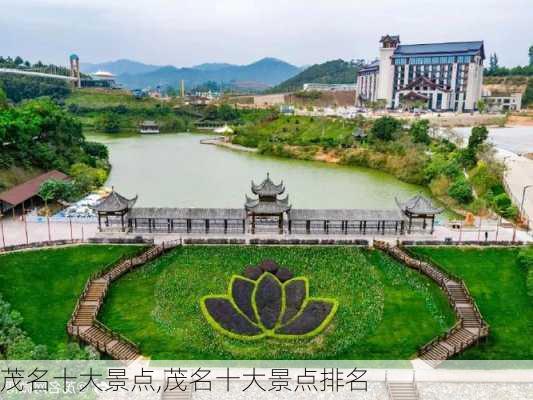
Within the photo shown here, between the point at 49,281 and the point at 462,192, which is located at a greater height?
the point at 462,192

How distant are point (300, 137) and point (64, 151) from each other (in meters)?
43.1

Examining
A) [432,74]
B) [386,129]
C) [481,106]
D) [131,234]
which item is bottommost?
[131,234]

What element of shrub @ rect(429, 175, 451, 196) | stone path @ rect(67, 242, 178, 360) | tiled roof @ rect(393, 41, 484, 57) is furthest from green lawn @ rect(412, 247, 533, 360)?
tiled roof @ rect(393, 41, 484, 57)

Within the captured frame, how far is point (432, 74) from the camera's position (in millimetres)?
111875

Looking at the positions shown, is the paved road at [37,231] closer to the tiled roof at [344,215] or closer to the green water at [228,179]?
the green water at [228,179]

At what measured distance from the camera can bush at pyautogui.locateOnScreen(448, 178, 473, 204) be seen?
43.3 metres

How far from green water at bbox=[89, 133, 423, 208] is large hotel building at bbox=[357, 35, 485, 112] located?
50.9m

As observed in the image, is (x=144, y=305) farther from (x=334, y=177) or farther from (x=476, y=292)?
(x=334, y=177)

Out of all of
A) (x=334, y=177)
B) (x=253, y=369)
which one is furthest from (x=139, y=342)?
(x=334, y=177)

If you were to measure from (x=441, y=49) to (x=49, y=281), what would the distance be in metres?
106

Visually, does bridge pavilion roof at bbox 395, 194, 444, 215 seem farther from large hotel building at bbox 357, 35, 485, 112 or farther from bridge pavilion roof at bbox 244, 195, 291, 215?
large hotel building at bbox 357, 35, 485, 112

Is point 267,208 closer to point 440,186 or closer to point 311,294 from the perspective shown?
point 311,294

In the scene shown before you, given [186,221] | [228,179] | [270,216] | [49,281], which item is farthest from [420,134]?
[49,281]

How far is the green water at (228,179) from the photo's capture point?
152 feet
